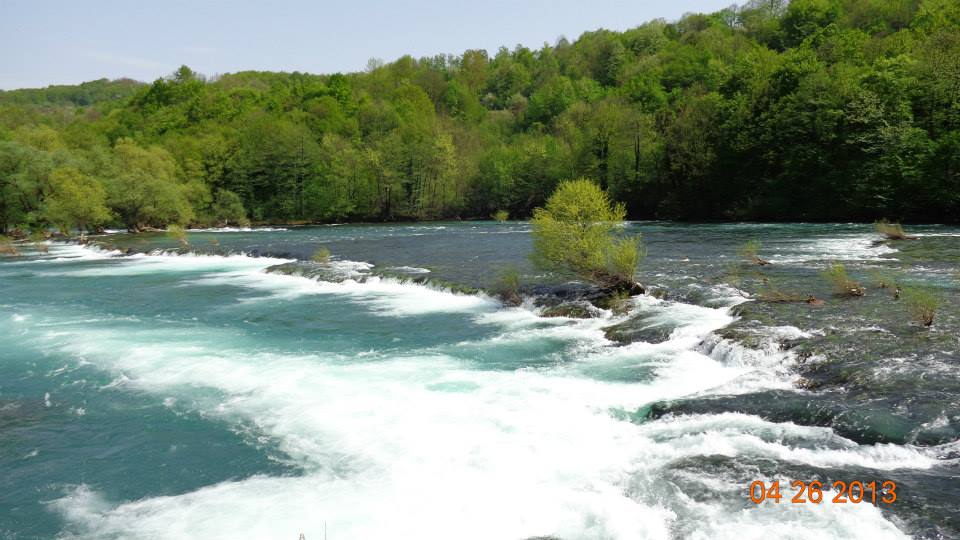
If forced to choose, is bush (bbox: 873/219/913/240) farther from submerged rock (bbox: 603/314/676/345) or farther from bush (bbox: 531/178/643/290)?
submerged rock (bbox: 603/314/676/345)

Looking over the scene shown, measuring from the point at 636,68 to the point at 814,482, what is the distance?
13554 cm

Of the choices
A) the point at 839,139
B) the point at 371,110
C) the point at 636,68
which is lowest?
the point at 839,139

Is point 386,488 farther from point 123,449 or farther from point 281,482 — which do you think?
point 123,449

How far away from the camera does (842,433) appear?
9781mm

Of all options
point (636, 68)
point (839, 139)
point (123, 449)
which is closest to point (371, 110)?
point (636, 68)

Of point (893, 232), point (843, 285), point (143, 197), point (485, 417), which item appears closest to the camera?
point (485, 417)

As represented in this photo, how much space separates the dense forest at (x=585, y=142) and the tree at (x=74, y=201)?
20 centimetres

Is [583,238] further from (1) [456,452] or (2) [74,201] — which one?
(2) [74,201]

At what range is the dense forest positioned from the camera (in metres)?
50.4
